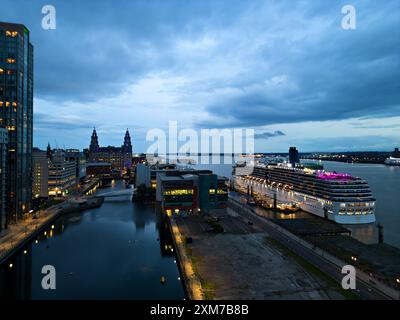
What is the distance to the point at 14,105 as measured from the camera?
48.7 m

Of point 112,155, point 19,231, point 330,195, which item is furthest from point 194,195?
point 112,155

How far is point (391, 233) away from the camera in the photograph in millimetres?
46312

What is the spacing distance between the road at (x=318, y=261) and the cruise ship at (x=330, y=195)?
16.5 meters

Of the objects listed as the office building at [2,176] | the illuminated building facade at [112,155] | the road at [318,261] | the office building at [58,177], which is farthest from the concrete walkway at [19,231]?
the illuminated building facade at [112,155]

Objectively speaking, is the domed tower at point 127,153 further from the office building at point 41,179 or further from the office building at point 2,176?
the office building at point 2,176

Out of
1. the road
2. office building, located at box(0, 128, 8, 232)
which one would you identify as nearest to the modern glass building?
office building, located at box(0, 128, 8, 232)

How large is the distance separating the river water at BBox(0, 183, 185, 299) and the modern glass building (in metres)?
8.89

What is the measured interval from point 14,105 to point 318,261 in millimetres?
53374

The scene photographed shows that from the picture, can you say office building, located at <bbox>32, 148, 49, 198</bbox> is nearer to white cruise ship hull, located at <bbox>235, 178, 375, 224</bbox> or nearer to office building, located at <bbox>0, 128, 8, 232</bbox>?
office building, located at <bbox>0, 128, 8, 232</bbox>

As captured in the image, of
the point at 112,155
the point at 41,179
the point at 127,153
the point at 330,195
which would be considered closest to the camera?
the point at 330,195

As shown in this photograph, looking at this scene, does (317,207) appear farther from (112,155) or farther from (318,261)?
(112,155)

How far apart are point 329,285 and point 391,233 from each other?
1201 inches
